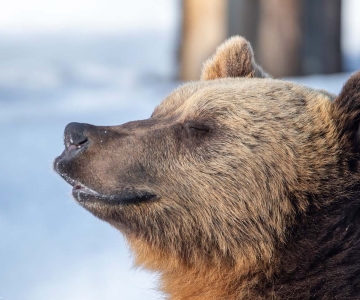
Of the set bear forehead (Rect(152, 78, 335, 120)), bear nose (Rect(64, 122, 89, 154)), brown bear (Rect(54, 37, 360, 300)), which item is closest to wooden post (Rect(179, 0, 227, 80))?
bear forehead (Rect(152, 78, 335, 120))

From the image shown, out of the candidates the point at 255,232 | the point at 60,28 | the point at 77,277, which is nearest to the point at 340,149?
the point at 255,232

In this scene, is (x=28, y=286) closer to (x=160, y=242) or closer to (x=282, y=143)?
(x=160, y=242)

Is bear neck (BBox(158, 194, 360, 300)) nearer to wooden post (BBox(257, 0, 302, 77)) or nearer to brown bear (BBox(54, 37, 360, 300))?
brown bear (BBox(54, 37, 360, 300))

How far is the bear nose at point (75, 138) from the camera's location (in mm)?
4461

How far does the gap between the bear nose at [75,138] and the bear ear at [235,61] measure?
4.02 feet

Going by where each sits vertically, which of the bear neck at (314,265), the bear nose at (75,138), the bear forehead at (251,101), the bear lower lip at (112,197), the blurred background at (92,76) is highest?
the bear forehead at (251,101)

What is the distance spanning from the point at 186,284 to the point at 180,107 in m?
0.99

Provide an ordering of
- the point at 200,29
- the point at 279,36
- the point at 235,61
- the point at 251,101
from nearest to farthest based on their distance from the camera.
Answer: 1. the point at 251,101
2. the point at 235,61
3. the point at 279,36
4. the point at 200,29

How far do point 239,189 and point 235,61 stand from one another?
3.65 feet

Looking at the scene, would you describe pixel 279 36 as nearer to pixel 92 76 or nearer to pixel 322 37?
pixel 322 37

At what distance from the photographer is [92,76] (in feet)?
56.2

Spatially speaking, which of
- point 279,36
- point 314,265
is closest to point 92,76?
point 279,36

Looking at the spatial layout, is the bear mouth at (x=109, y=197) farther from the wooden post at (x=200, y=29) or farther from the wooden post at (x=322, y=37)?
the wooden post at (x=322, y=37)

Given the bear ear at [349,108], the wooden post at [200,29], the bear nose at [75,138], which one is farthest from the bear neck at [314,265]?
the wooden post at [200,29]
